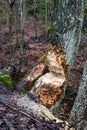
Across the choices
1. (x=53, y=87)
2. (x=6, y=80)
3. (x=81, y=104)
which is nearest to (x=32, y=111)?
(x=53, y=87)

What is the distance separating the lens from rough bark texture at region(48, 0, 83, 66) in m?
6.14

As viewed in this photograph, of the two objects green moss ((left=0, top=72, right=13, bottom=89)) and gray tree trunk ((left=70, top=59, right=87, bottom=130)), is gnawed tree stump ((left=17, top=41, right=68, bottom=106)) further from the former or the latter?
green moss ((left=0, top=72, right=13, bottom=89))

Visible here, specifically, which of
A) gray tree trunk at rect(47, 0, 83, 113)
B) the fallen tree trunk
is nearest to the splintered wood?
gray tree trunk at rect(47, 0, 83, 113)

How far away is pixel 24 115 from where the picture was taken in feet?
15.6

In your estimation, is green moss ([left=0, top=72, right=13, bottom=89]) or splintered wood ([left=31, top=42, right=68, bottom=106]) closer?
splintered wood ([left=31, top=42, right=68, bottom=106])

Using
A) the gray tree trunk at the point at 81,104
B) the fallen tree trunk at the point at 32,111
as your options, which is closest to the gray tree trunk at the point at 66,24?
the gray tree trunk at the point at 81,104

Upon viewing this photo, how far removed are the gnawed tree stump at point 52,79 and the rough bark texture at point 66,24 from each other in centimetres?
16

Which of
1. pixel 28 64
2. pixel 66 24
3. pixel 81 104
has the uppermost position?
pixel 66 24

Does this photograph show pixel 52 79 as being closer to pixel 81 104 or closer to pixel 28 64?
pixel 81 104

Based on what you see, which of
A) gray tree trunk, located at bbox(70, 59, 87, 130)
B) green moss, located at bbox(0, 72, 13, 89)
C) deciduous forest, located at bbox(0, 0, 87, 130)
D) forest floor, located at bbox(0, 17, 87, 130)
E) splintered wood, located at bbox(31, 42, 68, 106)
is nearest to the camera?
forest floor, located at bbox(0, 17, 87, 130)

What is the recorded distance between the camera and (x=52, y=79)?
6387mm

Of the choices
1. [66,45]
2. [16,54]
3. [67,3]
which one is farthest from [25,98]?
[16,54]

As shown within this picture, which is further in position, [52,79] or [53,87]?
[52,79]

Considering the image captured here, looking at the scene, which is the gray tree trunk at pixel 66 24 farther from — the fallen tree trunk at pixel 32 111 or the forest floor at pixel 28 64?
the forest floor at pixel 28 64
